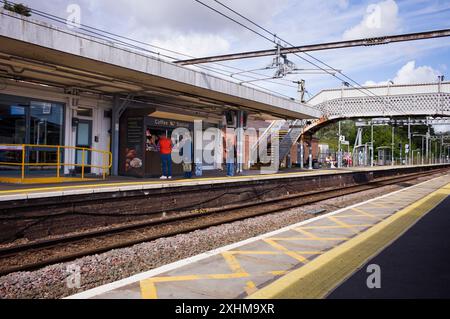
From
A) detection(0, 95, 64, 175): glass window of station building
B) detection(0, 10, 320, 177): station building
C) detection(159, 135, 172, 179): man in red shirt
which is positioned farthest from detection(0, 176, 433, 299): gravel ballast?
detection(0, 95, 64, 175): glass window of station building

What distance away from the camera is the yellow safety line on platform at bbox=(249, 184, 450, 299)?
15.0 feet

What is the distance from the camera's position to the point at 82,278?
567cm

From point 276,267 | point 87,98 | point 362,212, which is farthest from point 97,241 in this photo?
point 87,98

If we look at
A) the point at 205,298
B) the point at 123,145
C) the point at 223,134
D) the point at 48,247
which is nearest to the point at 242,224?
the point at 48,247

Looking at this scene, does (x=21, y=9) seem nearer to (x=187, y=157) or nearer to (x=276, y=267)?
(x=187, y=157)

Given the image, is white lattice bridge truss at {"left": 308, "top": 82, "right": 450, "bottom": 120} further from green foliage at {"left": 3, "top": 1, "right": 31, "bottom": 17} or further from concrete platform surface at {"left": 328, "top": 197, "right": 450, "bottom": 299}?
concrete platform surface at {"left": 328, "top": 197, "right": 450, "bottom": 299}

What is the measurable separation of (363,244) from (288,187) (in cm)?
1160

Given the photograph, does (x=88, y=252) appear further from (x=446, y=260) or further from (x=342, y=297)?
(x=446, y=260)

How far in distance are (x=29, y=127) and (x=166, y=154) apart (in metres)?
4.76

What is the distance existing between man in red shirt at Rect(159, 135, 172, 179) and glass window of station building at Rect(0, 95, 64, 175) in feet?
12.2

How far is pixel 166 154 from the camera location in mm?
14820

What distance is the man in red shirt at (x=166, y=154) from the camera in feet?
47.8

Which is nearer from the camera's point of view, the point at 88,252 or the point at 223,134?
the point at 88,252

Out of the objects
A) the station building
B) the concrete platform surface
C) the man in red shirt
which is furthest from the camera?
the man in red shirt
